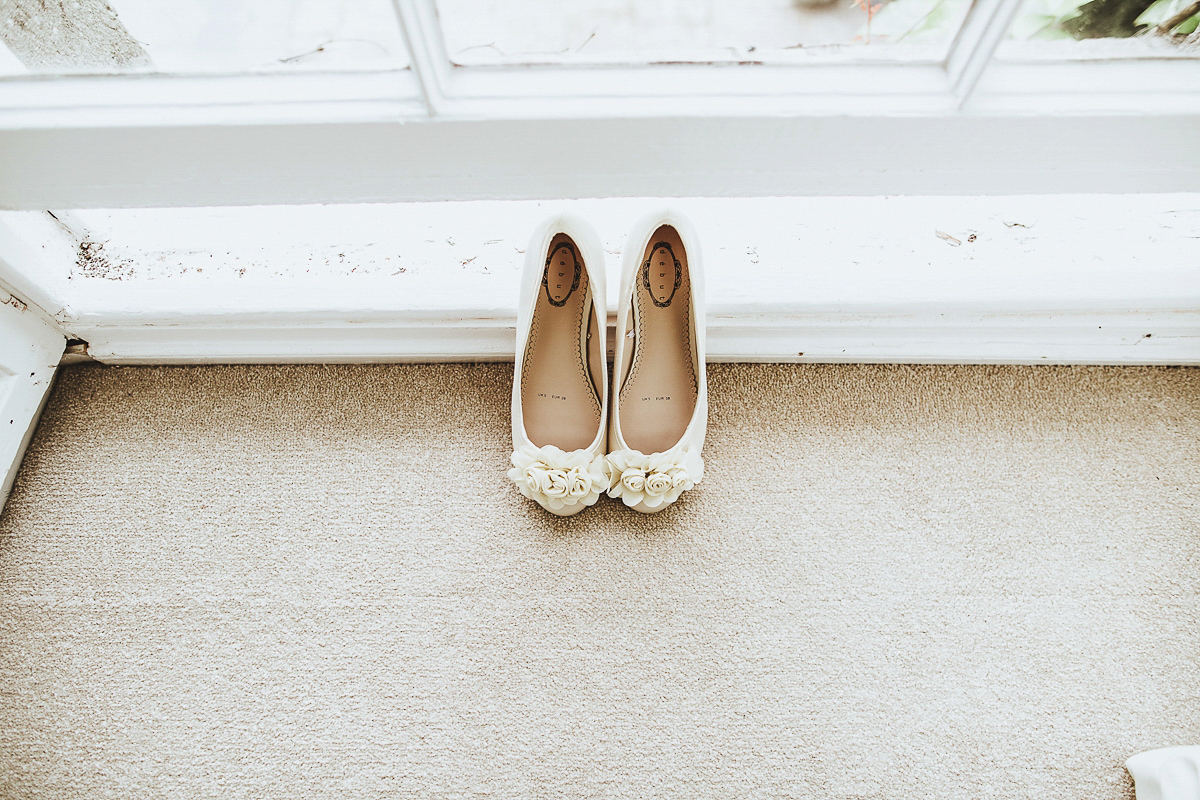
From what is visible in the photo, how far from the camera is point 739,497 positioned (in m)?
0.85

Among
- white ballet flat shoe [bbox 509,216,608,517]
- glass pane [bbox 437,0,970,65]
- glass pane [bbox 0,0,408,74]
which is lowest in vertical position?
white ballet flat shoe [bbox 509,216,608,517]

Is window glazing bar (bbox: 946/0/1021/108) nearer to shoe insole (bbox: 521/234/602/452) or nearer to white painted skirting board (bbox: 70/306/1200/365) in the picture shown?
white painted skirting board (bbox: 70/306/1200/365)

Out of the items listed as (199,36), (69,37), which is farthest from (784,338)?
(69,37)

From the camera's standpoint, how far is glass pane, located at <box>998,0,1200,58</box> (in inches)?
22.0

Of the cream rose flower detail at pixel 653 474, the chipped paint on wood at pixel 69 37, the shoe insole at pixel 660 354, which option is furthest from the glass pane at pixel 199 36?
the cream rose flower detail at pixel 653 474

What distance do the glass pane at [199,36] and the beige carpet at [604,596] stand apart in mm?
436

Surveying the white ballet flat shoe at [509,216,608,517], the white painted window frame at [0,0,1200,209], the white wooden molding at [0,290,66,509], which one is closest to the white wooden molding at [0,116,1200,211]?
the white painted window frame at [0,0,1200,209]

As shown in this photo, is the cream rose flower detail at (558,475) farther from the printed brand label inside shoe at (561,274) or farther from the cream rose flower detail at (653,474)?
the printed brand label inside shoe at (561,274)

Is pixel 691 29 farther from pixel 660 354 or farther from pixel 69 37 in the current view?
pixel 69 37

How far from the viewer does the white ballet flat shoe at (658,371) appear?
77cm

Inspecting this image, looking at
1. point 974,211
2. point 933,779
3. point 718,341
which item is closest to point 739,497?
point 718,341

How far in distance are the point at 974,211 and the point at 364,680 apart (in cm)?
104

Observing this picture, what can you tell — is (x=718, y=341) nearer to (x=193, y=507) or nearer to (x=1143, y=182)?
(x=1143, y=182)

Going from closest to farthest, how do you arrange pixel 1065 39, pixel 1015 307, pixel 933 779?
pixel 1065 39 < pixel 933 779 < pixel 1015 307
